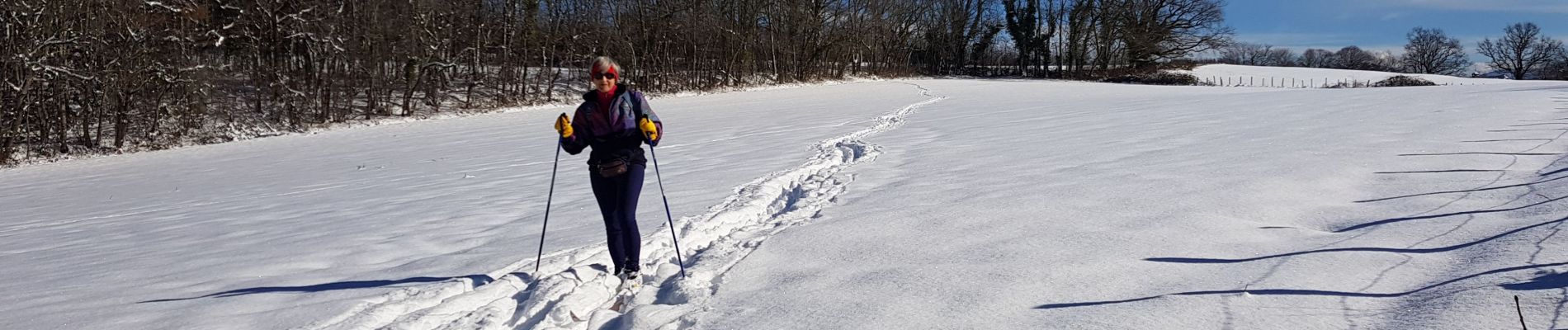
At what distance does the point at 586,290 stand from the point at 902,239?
1.85 m

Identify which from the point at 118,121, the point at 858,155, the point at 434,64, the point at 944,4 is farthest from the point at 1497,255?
the point at 944,4

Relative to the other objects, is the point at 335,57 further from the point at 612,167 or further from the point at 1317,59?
the point at 1317,59

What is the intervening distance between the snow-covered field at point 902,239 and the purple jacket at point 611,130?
71cm

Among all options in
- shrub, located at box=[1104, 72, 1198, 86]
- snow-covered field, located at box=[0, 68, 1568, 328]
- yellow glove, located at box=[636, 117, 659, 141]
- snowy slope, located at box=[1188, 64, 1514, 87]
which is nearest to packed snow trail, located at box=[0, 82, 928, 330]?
snow-covered field, located at box=[0, 68, 1568, 328]

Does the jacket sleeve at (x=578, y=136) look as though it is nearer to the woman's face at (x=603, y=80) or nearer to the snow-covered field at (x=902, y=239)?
the woman's face at (x=603, y=80)

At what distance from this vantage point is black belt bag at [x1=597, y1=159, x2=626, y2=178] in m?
3.96

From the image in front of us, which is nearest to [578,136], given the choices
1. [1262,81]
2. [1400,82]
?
[1400,82]

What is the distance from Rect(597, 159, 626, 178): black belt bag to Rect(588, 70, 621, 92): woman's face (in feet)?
Answer: 1.17

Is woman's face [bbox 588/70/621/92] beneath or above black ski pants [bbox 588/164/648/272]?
above

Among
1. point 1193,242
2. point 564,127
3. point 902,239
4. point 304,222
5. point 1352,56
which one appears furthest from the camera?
point 1352,56

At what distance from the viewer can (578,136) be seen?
402 cm

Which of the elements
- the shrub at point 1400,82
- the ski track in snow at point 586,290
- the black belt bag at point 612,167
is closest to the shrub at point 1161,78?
the shrub at point 1400,82

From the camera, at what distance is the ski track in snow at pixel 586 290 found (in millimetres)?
3586

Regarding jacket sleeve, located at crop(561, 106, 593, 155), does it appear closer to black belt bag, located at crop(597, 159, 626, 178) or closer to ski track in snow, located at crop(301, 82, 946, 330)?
black belt bag, located at crop(597, 159, 626, 178)
